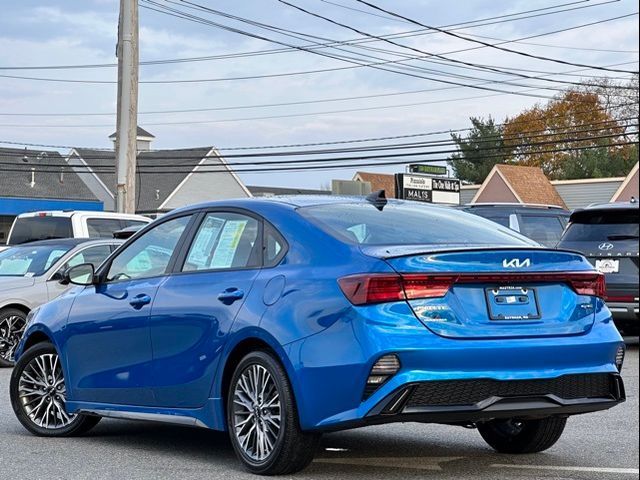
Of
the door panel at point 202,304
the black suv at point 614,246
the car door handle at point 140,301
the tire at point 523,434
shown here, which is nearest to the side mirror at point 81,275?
the car door handle at point 140,301

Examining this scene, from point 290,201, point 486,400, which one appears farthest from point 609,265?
point 486,400

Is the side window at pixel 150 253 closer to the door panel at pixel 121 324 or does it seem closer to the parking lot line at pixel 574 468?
the door panel at pixel 121 324

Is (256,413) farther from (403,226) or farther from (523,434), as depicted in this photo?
(523,434)

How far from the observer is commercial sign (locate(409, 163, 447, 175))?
41.4 m

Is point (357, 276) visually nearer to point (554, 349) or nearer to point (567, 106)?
point (554, 349)

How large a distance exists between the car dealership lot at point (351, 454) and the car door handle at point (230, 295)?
3.19 ft

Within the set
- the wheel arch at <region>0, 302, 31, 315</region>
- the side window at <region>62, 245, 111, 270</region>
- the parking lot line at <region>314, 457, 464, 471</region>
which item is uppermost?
the side window at <region>62, 245, 111, 270</region>

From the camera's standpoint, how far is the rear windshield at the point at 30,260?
15078 millimetres

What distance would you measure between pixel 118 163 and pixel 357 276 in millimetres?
19129

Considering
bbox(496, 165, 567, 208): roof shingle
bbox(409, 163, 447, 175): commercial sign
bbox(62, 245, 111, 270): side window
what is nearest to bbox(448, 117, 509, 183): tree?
bbox(496, 165, 567, 208): roof shingle

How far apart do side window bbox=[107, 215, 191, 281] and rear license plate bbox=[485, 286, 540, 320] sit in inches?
91.7

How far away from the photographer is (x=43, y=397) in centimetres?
864

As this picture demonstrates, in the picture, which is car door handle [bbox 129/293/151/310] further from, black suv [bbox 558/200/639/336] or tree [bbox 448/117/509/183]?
tree [bbox 448/117/509/183]

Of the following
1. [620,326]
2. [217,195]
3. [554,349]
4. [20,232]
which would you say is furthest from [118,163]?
[217,195]
